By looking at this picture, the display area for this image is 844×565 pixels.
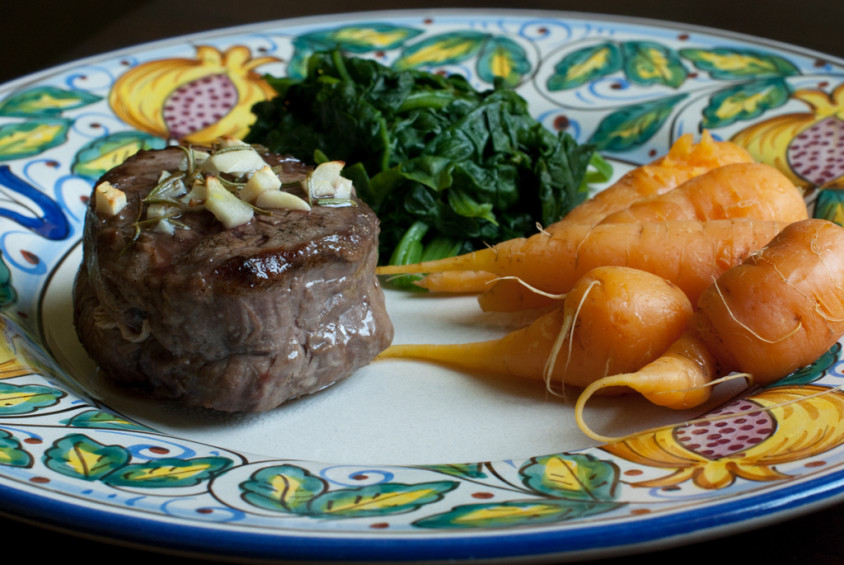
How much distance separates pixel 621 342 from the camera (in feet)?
10.1

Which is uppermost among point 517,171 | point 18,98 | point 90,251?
point 18,98

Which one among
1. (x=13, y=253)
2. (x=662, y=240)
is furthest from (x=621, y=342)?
(x=13, y=253)

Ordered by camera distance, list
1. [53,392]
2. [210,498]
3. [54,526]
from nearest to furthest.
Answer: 1. [54,526]
2. [210,498]
3. [53,392]

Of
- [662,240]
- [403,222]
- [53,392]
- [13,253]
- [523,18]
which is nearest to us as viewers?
[53,392]

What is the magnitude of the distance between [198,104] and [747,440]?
3675mm

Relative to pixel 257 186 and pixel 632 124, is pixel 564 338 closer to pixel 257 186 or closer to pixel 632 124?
pixel 257 186

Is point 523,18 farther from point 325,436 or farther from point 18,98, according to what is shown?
point 325,436

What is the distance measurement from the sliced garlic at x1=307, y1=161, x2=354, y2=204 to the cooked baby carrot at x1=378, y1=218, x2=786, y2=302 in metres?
0.62

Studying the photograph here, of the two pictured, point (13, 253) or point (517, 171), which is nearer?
point (13, 253)

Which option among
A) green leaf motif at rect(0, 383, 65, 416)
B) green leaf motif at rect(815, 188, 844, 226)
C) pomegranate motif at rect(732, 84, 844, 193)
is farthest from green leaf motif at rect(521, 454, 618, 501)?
pomegranate motif at rect(732, 84, 844, 193)

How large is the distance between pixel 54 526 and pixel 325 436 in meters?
1.02

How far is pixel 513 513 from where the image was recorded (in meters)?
2.21

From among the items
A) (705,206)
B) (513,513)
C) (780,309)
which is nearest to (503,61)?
(705,206)

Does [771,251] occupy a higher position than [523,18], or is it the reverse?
[523,18]
